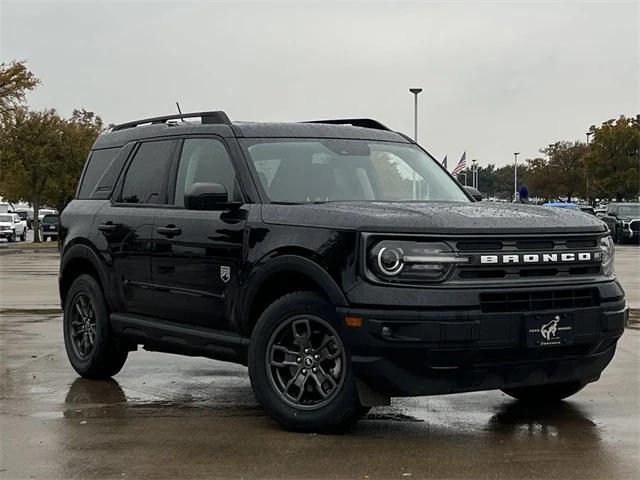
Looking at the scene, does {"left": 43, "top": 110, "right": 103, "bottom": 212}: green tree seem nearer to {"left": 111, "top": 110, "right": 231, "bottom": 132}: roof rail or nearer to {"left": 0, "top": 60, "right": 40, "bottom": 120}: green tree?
{"left": 0, "top": 60, "right": 40, "bottom": 120}: green tree

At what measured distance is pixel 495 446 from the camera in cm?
611

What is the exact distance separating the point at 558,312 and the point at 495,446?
33.8 inches

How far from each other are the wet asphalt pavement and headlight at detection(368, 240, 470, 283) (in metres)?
0.99

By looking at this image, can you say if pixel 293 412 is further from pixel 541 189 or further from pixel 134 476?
pixel 541 189

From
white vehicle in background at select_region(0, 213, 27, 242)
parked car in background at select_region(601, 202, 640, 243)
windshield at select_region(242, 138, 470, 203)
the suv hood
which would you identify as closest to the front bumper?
the suv hood

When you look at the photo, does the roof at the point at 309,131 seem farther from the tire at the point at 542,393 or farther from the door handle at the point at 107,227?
the tire at the point at 542,393

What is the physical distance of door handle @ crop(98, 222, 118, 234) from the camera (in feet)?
26.7

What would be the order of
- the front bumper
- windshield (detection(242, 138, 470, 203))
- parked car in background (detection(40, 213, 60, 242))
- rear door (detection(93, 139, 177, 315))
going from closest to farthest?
the front bumper
windshield (detection(242, 138, 470, 203))
rear door (detection(93, 139, 177, 315))
parked car in background (detection(40, 213, 60, 242))

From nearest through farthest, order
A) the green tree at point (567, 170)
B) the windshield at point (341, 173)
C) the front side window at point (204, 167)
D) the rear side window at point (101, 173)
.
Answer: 1. the windshield at point (341, 173)
2. the front side window at point (204, 167)
3. the rear side window at point (101, 173)
4. the green tree at point (567, 170)

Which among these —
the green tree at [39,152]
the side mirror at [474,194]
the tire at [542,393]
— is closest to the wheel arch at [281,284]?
the tire at [542,393]

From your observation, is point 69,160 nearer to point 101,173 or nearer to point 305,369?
point 101,173

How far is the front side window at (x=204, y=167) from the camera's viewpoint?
7.26 meters

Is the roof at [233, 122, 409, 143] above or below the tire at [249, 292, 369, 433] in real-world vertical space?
above

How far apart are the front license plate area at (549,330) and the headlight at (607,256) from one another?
60 centimetres
